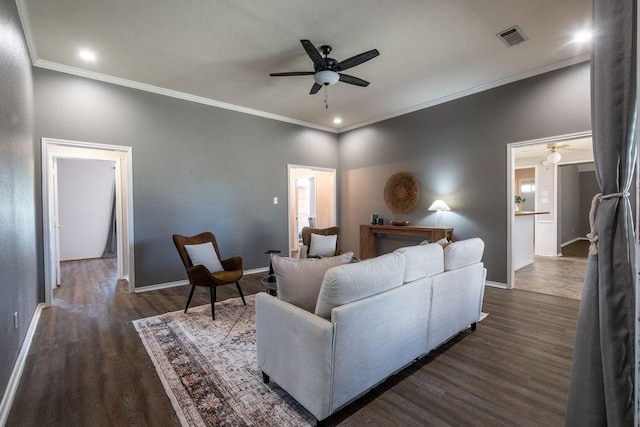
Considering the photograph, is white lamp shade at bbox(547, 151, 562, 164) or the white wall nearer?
white lamp shade at bbox(547, 151, 562, 164)

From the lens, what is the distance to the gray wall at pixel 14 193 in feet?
6.44

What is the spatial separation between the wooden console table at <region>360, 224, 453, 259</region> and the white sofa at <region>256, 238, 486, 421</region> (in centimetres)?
252

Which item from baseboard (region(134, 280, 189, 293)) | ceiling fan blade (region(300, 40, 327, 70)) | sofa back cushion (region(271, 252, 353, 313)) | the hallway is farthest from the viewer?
baseboard (region(134, 280, 189, 293))

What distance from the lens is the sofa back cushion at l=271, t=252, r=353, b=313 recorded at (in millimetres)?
1896

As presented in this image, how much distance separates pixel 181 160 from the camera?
4609mm

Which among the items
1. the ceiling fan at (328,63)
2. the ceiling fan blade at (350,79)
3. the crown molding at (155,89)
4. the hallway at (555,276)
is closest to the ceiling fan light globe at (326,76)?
the ceiling fan at (328,63)

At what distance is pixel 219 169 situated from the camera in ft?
16.4

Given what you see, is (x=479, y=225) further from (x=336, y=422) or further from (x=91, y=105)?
(x=91, y=105)

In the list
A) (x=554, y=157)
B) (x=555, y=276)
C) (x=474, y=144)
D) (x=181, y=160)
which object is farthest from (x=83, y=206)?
(x=554, y=157)

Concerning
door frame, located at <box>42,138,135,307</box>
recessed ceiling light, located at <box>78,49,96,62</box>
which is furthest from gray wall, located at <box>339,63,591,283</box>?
recessed ceiling light, located at <box>78,49,96,62</box>

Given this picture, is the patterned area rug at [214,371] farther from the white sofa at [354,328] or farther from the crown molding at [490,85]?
the crown molding at [490,85]

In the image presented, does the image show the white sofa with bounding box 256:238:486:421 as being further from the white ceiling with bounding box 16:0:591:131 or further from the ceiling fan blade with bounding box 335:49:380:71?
the white ceiling with bounding box 16:0:591:131

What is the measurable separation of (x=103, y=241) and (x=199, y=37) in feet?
20.4

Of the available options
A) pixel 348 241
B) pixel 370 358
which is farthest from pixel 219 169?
pixel 370 358
